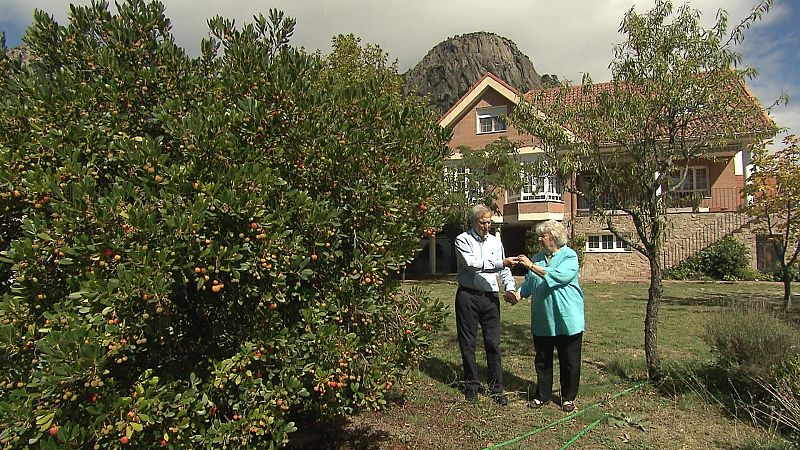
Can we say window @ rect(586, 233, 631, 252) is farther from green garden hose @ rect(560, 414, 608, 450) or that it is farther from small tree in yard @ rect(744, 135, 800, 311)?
green garden hose @ rect(560, 414, 608, 450)

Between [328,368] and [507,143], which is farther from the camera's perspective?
[507,143]

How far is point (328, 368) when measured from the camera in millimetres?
3242

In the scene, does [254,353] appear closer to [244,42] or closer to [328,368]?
[328,368]

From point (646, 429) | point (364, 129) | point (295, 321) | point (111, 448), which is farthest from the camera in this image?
point (646, 429)

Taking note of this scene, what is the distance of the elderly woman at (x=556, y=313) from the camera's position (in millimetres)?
5555

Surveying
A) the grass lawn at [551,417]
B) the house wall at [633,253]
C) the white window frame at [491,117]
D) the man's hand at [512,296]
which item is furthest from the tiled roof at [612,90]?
the white window frame at [491,117]

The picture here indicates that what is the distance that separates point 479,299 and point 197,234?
12.2 feet

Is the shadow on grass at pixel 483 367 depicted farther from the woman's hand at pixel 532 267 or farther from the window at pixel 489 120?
the window at pixel 489 120

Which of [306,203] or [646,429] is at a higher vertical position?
[306,203]

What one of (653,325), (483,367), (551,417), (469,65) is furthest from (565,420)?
(469,65)

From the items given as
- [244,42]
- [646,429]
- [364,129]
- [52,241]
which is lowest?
[646,429]

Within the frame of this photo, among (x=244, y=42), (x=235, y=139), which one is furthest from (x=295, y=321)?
(x=244, y=42)

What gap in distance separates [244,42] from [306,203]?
1.51 m

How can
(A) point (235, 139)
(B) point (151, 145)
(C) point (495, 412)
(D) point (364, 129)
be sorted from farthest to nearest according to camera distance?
1. (C) point (495, 412)
2. (D) point (364, 129)
3. (A) point (235, 139)
4. (B) point (151, 145)
